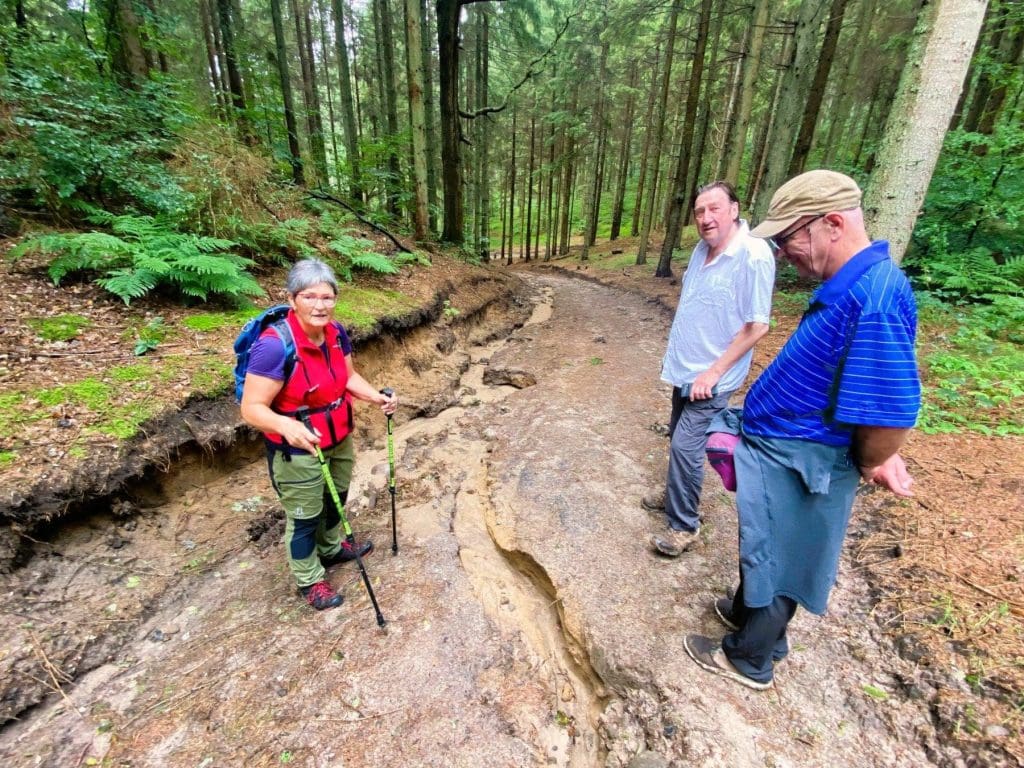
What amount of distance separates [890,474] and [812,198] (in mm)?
1167

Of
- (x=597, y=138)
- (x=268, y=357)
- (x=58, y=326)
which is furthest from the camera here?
(x=597, y=138)

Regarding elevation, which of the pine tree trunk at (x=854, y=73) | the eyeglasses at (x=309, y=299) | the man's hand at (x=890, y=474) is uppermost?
the pine tree trunk at (x=854, y=73)

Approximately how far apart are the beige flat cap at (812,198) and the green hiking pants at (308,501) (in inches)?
109

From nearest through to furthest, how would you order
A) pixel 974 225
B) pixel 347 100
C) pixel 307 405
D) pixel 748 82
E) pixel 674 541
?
pixel 307 405 → pixel 674 541 → pixel 974 225 → pixel 748 82 → pixel 347 100

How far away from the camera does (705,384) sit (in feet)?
9.84

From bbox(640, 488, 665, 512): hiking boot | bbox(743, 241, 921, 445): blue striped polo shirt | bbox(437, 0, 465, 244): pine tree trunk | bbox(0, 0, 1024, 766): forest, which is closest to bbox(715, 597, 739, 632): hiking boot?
bbox(0, 0, 1024, 766): forest

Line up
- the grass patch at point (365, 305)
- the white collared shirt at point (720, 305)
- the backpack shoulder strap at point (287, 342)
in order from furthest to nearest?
the grass patch at point (365, 305) < the white collared shirt at point (720, 305) < the backpack shoulder strap at point (287, 342)

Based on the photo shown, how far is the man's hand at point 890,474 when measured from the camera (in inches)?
69.8

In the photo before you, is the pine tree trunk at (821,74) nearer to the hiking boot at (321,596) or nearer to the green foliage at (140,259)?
the green foliage at (140,259)

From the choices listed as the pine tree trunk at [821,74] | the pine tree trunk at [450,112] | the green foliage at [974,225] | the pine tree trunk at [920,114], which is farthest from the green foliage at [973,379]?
the pine tree trunk at [450,112]

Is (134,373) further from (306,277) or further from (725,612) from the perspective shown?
(725,612)

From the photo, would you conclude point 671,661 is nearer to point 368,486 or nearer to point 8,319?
point 368,486

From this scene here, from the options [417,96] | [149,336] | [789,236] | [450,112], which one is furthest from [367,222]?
[789,236]

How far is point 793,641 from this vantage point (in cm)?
261
